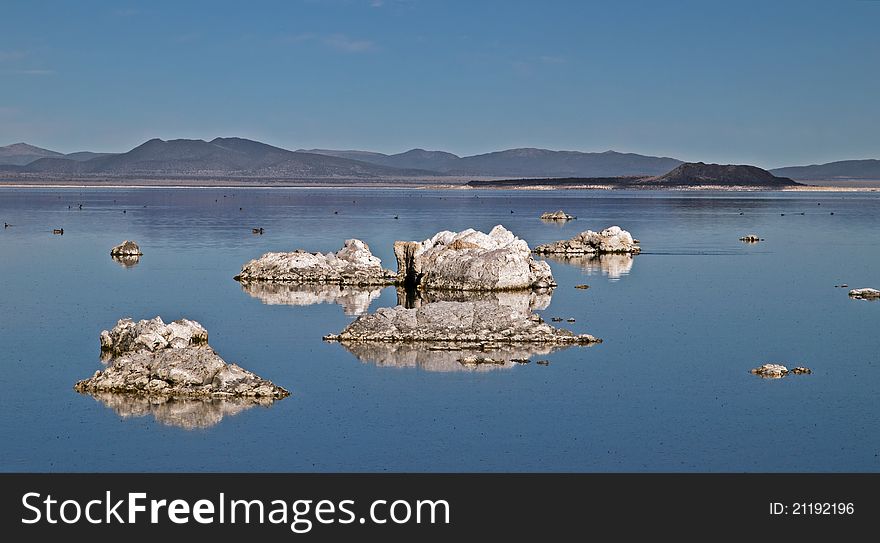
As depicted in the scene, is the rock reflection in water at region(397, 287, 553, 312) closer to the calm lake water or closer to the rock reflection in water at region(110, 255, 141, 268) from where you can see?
the calm lake water

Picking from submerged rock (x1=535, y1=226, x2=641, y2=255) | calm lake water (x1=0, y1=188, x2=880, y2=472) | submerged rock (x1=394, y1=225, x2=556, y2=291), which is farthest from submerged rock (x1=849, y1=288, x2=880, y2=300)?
submerged rock (x1=535, y1=226, x2=641, y2=255)

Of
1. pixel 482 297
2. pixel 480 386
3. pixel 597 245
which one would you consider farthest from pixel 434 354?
pixel 597 245

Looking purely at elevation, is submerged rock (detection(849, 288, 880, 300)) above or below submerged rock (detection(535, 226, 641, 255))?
below

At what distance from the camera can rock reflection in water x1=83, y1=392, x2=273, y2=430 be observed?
27516 millimetres

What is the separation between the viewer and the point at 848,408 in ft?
96.5

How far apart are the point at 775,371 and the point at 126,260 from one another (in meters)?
46.6

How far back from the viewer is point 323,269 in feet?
186

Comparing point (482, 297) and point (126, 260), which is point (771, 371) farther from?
point (126, 260)

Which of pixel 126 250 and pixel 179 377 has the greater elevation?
pixel 126 250

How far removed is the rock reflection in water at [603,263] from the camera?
63.2m

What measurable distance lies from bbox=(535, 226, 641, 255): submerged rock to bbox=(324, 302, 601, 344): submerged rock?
120ft

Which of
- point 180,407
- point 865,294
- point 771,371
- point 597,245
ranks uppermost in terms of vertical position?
point 597,245

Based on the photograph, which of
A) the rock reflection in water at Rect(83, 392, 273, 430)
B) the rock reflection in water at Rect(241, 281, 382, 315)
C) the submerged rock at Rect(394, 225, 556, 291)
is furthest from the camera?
the submerged rock at Rect(394, 225, 556, 291)

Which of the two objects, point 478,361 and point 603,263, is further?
point 603,263
